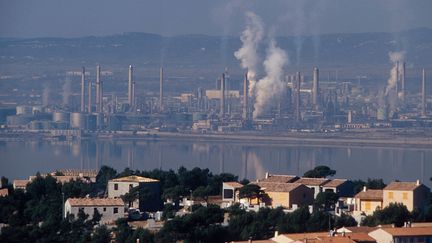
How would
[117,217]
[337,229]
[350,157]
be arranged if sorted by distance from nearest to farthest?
[337,229] → [117,217] → [350,157]

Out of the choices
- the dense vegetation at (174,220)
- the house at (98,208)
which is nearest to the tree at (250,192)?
the dense vegetation at (174,220)

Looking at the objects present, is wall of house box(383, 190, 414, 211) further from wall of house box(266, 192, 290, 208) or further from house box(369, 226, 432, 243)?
house box(369, 226, 432, 243)

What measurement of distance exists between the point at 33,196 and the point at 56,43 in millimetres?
62122

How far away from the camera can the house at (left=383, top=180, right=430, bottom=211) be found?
1220 cm

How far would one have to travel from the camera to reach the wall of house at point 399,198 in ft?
40.0

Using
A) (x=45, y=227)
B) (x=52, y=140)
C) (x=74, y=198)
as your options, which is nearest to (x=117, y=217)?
(x=74, y=198)

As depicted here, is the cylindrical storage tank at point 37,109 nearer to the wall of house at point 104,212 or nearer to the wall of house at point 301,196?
the wall of house at point 301,196

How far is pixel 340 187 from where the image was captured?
13367mm

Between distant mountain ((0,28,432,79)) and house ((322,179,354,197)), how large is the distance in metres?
50.6

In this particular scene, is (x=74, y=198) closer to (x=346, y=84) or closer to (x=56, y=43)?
(x=346, y=84)

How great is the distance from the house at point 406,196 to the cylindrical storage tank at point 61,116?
122ft

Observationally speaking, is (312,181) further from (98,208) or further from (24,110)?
(24,110)

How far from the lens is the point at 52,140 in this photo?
43.1 metres

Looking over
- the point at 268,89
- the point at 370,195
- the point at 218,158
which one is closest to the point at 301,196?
the point at 370,195
